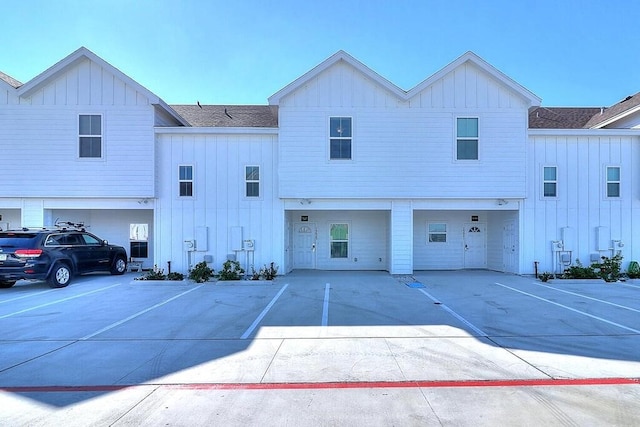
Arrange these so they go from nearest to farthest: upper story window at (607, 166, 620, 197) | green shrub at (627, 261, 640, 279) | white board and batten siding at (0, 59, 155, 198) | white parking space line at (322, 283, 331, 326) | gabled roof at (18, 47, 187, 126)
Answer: white parking space line at (322, 283, 331, 326) < green shrub at (627, 261, 640, 279) < gabled roof at (18, 47, 187, 126) < white board and batten siding at (0, 59, 155, 198) < upper story window at (607, 166, 620, 197)

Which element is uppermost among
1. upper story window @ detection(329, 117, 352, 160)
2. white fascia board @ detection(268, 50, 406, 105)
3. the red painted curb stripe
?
white fascia board @ detection(268, 50, 406, 105)

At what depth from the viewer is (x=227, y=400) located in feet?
13.1

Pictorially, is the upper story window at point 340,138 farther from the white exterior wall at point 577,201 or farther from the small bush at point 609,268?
the small bush at point 609,268

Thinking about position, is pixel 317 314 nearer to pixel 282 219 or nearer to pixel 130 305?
pixel 130 305

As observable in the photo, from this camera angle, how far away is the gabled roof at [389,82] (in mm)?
12859

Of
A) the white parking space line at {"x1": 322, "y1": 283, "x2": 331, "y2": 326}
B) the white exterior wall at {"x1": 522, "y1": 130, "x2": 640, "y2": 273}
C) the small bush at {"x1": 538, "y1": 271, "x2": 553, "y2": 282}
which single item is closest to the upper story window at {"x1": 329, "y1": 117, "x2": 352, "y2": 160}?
the white parking space line at {"x1": 322, "y1": 283, "x2": 331, "y2": 326}

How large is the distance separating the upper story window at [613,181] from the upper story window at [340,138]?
10.3m

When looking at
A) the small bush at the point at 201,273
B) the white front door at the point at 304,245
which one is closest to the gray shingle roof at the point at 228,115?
the white front door at the point at 304,245

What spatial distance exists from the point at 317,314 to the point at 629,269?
1273cm

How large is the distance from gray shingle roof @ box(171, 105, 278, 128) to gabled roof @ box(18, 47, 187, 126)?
3747 millimetres

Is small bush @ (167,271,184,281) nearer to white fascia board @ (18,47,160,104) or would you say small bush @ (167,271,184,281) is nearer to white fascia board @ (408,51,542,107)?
white fascia board @ (18,47,160,104)

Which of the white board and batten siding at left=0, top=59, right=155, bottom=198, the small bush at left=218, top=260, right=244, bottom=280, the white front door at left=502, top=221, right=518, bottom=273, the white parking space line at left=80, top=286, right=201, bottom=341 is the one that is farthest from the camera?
the white front door at left=502, top=221, right=518, bottom=273

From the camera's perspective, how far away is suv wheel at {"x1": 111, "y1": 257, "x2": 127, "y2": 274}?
44.5 feet

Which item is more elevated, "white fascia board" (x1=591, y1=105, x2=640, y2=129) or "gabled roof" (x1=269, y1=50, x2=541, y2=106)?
"gabled roof" (x1=269, y1=50, x2=541, y2=106)
